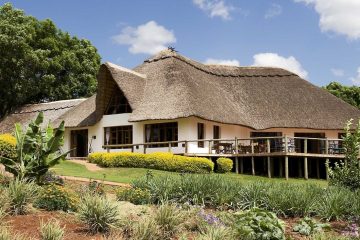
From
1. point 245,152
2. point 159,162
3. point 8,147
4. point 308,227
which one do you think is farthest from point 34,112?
point 308,227

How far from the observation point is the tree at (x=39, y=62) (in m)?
41.7

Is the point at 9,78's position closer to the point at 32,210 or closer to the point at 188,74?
the point at 188,74

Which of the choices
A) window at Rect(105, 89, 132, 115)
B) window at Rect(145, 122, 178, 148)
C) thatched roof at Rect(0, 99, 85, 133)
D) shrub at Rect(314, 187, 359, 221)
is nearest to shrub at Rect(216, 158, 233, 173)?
window at Rect(145, 122, 178, 148)

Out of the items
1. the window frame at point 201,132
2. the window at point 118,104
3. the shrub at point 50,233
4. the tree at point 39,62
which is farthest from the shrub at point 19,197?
the tree at point 39,62

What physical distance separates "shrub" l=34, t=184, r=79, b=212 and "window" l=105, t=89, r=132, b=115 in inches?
871

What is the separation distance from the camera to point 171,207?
9.79 metres

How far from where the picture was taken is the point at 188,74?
3450 cm

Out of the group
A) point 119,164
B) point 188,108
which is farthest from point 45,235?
point 188,108

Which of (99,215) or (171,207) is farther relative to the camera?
(171,207)

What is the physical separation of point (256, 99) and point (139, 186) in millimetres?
25038

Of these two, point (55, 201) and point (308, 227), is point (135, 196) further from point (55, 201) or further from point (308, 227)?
point (308, 227)

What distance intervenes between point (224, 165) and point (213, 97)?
7232 mm

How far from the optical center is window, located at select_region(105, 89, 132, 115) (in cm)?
3396

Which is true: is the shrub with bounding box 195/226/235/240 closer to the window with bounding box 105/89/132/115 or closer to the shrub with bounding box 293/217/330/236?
the shrub with bounding box 293/217/330/236
